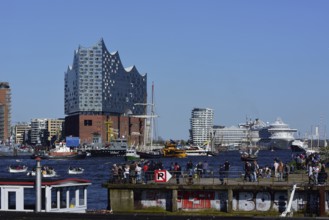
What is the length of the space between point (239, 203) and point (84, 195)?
10440mm

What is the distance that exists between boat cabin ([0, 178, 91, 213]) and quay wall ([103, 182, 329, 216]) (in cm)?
801

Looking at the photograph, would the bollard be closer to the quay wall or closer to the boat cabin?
the boat cabin

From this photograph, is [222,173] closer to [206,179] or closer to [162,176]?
[206,179]

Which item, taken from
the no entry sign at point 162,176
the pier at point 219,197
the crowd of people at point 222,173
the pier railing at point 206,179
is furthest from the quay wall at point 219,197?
the crowd of people at point 222,173

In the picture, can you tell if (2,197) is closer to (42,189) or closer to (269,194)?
(42,189)

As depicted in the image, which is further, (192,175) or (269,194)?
(192,175)

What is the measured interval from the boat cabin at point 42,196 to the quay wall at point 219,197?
801 centimetres

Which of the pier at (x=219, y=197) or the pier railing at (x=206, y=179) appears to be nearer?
the pier at (x=219, y=197)

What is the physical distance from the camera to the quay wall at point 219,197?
1859 inches

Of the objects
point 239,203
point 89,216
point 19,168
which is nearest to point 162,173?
point 239,203

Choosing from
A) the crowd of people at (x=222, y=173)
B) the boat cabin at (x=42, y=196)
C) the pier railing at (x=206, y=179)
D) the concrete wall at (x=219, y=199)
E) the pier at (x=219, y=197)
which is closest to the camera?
the boat cabin at (x=42, y=196)

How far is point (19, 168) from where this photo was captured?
14062 centimetres

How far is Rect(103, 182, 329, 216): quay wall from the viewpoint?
4722 centimetres

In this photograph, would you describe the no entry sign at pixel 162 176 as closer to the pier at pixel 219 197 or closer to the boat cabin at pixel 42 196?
the pier at pixel 219 197
